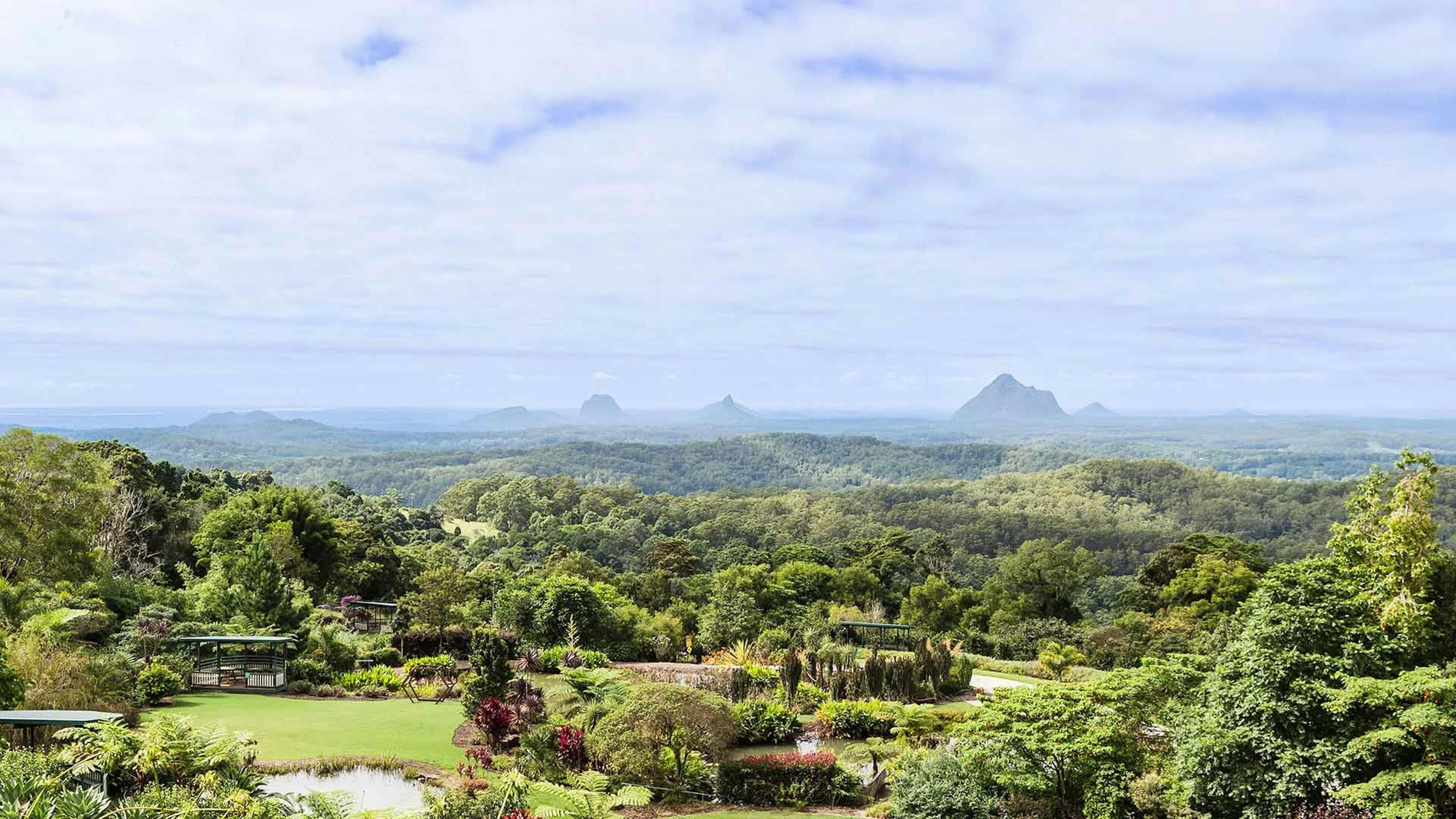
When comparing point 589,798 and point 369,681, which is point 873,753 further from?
point 369,681

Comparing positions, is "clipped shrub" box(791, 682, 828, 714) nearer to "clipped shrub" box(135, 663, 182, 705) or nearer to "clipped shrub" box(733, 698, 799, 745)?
"clipped shrub" box(733, 698, 799, 745)

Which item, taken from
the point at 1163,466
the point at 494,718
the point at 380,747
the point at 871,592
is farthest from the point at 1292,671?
the point at 1163,466

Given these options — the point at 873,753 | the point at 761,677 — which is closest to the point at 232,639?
the point at 761,677

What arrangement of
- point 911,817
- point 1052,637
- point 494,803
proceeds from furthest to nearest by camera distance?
point 1052,637 < point 911,817 < point 494,803

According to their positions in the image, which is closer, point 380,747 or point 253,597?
point 380,747

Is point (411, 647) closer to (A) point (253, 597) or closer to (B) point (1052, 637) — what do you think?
(A) point (253, 597)

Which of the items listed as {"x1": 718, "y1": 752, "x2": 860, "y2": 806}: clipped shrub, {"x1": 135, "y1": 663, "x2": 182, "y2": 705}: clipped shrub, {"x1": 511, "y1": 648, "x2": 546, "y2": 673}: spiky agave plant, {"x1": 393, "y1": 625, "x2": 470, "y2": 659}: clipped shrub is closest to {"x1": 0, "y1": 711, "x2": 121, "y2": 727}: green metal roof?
{"x1": 135, "y1": 663, "x2": 182, "y2": 705}: clipped shrub
